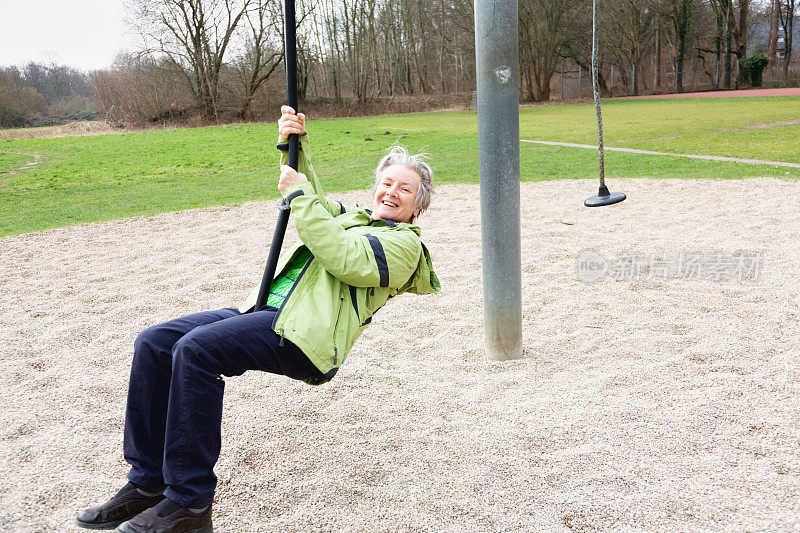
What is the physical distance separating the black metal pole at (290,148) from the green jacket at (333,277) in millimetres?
42

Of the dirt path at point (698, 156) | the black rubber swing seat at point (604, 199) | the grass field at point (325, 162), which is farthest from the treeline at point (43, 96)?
the black rubber swing seat at point (604, 199)

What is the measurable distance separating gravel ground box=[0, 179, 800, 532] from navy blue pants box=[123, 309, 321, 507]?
368mm

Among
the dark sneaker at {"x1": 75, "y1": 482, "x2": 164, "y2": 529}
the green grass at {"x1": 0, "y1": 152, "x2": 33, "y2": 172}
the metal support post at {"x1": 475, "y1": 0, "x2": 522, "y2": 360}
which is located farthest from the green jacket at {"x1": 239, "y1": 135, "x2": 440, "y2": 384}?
the green grass at {"x1": 0, "y1": 152, "x2": 33, "y2": 172}

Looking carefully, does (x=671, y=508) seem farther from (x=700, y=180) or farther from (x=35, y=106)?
(x=35, y=106)

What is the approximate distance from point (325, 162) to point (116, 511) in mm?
11945

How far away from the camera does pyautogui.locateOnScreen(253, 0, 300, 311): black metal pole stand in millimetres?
1993

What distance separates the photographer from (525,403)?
2912 mm

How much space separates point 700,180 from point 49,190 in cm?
1040

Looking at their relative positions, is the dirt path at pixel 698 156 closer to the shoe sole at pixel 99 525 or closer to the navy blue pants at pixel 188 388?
the navy blue pants at pixel 188 388

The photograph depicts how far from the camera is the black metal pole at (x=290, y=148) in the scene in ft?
6.54

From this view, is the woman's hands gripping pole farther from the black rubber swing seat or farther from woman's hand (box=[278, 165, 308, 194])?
the black rubber swing seat

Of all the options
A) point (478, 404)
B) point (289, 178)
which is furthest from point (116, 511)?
point (478, 404)

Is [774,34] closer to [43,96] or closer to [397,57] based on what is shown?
[397,57]

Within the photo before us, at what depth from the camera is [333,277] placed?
7.00 feet
